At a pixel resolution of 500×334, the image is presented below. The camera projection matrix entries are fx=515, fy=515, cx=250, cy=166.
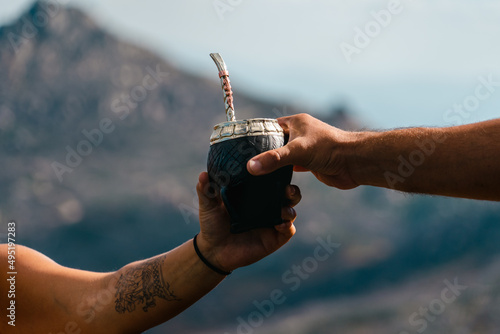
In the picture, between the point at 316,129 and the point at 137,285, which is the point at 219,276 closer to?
the point at 137,285

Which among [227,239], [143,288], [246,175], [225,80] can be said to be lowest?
[143,288]

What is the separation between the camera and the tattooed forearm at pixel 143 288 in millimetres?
2568

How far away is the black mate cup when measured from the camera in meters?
2.25

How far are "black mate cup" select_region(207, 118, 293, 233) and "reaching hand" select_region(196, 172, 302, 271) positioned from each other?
0.13 m

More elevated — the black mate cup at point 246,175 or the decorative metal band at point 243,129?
the decorative metal band at point 243,129

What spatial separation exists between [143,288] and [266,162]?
0.99 m

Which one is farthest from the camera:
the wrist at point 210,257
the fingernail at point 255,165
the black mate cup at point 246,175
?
the wrist at point 210,257

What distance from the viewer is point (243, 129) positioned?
2.26m

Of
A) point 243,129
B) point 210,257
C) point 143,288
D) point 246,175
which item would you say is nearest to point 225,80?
point 243,129

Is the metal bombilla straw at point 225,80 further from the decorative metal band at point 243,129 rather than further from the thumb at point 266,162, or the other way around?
the thumb at point 266,162

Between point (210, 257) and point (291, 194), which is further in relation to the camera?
point (210, 257)

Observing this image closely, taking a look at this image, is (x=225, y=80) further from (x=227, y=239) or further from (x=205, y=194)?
(x=227, y=239)

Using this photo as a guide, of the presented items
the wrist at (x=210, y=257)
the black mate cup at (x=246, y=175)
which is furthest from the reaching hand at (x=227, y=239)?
the black mate cup at (x=246, y=175)

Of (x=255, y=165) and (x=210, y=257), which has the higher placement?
(x=255, y=165)
